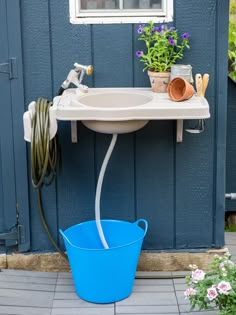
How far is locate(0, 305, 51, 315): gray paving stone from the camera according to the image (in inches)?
128

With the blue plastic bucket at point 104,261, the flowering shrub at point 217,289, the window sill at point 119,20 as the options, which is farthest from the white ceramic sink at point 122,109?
the flowering shrub at point 217,289

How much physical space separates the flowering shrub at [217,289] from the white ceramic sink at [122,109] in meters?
0.71

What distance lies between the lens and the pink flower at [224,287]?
9.32ft

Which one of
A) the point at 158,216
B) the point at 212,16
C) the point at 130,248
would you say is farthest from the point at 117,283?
the point at 212,16

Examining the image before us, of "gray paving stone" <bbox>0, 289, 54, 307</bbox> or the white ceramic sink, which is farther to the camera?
"gray paving stone" <bbox>0, 289, 54, 307</bbox>

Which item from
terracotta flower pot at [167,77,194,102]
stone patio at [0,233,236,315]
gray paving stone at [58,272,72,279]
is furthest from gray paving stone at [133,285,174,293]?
terracotta flower pot at [167,77,194,102]

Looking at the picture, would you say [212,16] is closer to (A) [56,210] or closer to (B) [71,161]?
(B) [71,161]

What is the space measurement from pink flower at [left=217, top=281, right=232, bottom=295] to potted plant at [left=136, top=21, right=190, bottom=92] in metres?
1.08

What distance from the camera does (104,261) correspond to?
3256 millimetres

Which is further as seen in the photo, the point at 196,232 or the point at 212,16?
the point at 196,232

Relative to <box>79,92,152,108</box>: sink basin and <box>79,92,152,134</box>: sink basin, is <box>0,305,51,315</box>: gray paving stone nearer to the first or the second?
<box>79,92,152,134</box>: sink basin

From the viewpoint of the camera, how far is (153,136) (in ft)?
11.7

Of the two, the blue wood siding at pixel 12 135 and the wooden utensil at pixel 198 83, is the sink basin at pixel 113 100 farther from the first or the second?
the blue wood siding at pixel 12 135

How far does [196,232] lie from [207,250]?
0.39 feet
